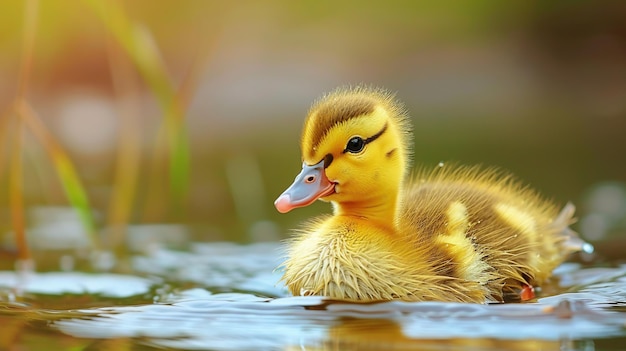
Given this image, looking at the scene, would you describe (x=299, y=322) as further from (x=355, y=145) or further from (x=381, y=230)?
(x=355, y=145)

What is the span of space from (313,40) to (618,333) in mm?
8964

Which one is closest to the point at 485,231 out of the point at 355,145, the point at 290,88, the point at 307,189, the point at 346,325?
the point at 355,145

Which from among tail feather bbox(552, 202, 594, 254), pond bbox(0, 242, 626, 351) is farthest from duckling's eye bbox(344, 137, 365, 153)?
tail feather bbox(552, 202, 594, 254)

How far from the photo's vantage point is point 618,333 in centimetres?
300

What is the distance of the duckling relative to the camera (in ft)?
11.8

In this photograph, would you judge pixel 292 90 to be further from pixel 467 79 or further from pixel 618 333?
pixel 618 333

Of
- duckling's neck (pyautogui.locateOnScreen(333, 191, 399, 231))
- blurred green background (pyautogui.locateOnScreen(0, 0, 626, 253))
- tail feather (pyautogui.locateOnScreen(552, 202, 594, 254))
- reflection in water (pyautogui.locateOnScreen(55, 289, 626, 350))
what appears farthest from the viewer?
blurred green background (pyautogui.locateOnScreen(0, 0, 626, 253))

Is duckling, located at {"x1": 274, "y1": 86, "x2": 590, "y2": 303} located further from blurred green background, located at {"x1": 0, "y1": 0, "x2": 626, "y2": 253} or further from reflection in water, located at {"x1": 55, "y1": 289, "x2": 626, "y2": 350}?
blurred green background, located at {"x1": 0, "y1": 0, "x2": 626, "y2": 253}

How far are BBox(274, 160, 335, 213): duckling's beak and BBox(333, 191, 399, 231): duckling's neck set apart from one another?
158 mm

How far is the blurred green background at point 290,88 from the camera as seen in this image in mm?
7258

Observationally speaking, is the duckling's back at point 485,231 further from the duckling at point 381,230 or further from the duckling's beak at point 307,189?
the duckling's beak at point 307,189

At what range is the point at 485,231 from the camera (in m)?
4.04

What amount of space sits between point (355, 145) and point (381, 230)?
12.4 inches

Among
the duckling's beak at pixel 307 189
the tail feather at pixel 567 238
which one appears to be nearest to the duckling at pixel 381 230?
the duckling's beak at pixel 307 189
